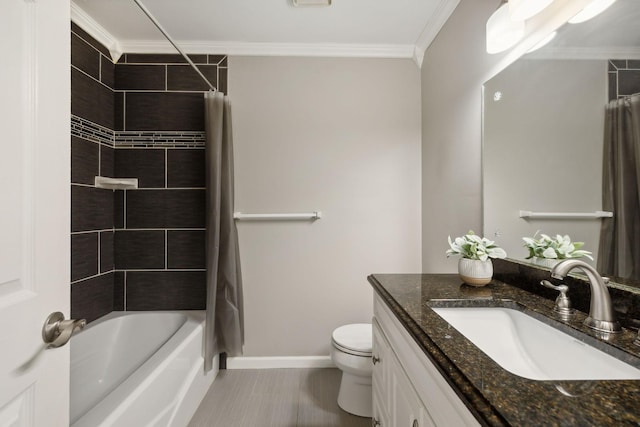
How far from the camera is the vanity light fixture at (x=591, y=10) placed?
0.82m

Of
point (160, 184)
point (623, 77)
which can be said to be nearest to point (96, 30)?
point (160, 184)

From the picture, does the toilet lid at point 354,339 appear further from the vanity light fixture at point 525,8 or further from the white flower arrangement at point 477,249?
the vanity light fixture at point 525,8

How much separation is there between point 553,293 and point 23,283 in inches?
57.6

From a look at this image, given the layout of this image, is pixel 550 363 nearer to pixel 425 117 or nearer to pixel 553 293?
pixel 553 293

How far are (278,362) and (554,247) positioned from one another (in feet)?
6.17

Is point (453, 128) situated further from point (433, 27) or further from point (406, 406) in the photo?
point (406, 406)

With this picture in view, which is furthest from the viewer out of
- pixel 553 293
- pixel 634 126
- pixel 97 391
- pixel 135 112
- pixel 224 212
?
pixel 135 112

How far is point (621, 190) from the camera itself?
0.78 meters

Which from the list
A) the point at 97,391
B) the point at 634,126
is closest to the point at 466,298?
the point at 634,126

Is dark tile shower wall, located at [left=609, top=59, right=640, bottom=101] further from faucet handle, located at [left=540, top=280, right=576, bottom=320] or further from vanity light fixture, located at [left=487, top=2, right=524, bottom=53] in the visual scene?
faucet handle, located at [left=540, top=280, right=576, bottom=320]

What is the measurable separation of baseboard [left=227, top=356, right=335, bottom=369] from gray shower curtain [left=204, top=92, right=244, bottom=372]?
0.27m

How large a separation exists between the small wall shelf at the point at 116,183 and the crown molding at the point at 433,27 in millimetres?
2240

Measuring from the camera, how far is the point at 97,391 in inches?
67.0

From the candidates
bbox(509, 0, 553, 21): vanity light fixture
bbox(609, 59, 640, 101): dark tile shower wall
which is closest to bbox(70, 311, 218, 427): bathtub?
bbox(609, 59, 640, 101): dark tile shower wall
